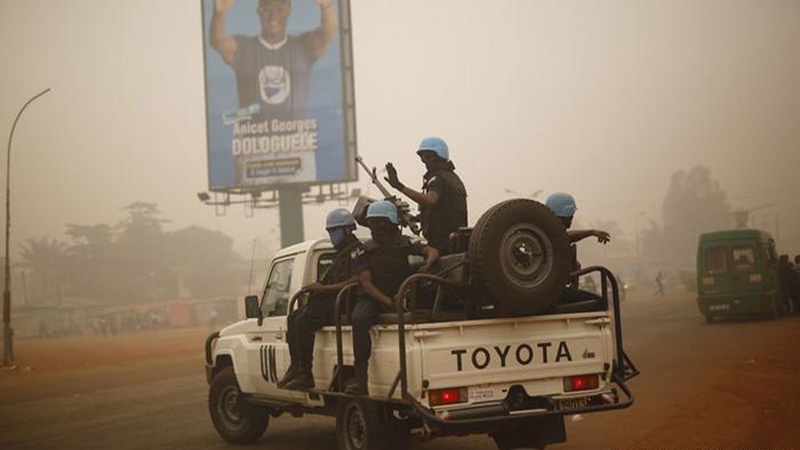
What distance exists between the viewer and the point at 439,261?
25.7 feet

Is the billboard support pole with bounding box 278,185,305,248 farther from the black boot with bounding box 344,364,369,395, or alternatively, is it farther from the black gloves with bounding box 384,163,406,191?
the black boot with bounding box 344,364,369,395

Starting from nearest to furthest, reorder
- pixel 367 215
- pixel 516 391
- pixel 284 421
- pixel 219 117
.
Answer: pixel 516 391, pixel 367 215, pixel 284 421, pixel 219 117

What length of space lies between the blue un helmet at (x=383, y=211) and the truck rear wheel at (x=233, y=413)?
142 inches

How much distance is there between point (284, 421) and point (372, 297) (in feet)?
17.5

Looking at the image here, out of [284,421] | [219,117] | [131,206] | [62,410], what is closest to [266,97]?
[219,117]

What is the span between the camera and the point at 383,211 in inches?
315

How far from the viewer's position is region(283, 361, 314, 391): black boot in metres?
8.55

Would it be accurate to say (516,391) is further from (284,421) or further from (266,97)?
(266,97)

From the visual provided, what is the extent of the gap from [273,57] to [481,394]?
49.4 m

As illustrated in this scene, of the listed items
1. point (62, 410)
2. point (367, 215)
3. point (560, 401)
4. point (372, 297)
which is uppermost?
point (367, 215)

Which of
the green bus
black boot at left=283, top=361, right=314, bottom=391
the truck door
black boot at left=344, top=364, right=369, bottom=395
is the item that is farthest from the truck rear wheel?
the green bus

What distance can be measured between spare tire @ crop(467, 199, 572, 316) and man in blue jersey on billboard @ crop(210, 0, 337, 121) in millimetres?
47229

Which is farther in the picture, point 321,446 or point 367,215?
point 321,446

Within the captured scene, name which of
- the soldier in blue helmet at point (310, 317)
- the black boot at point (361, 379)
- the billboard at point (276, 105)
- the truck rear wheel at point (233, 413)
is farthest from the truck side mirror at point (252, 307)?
the billboard at point (276, 105)
